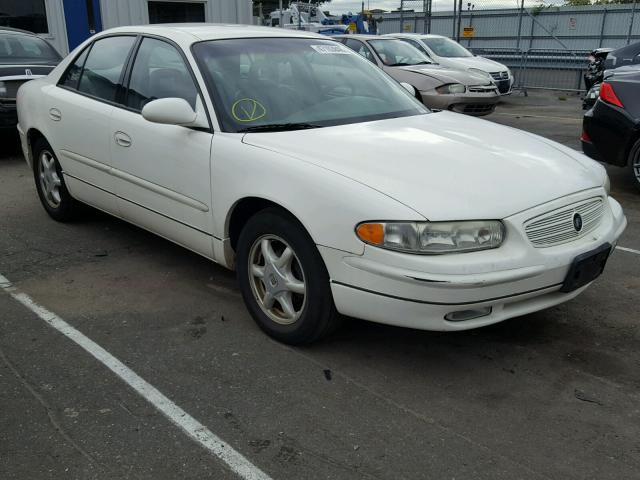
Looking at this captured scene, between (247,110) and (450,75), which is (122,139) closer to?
(247,110)

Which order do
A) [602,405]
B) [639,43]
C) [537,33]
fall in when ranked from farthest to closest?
1. [537,33]
2. [639,43]
3. [602,405]

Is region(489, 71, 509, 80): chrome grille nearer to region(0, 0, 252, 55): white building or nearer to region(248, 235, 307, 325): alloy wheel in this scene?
region(0, 0, 252, 55): white building

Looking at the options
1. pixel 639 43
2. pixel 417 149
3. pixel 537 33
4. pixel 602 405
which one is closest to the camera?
pixel 602 405

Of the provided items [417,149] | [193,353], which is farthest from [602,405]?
[193,353]

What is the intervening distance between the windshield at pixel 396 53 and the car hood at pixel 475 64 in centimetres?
130

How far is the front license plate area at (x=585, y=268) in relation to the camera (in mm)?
3189

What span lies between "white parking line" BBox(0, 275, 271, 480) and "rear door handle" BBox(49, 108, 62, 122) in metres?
1.66

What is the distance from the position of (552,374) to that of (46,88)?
4.48 meters

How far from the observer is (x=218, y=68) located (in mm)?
4020

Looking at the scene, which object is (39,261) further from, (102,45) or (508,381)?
(508,381)

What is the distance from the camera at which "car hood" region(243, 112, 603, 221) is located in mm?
3051

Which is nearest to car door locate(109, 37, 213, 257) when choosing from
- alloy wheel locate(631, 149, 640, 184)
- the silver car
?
alloy wheel locate(631, 149, 640, 184)

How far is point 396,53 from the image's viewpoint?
12430 mm

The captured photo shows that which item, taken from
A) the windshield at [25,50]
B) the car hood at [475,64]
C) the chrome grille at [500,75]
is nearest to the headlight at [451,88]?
the car hood at [475,64]
